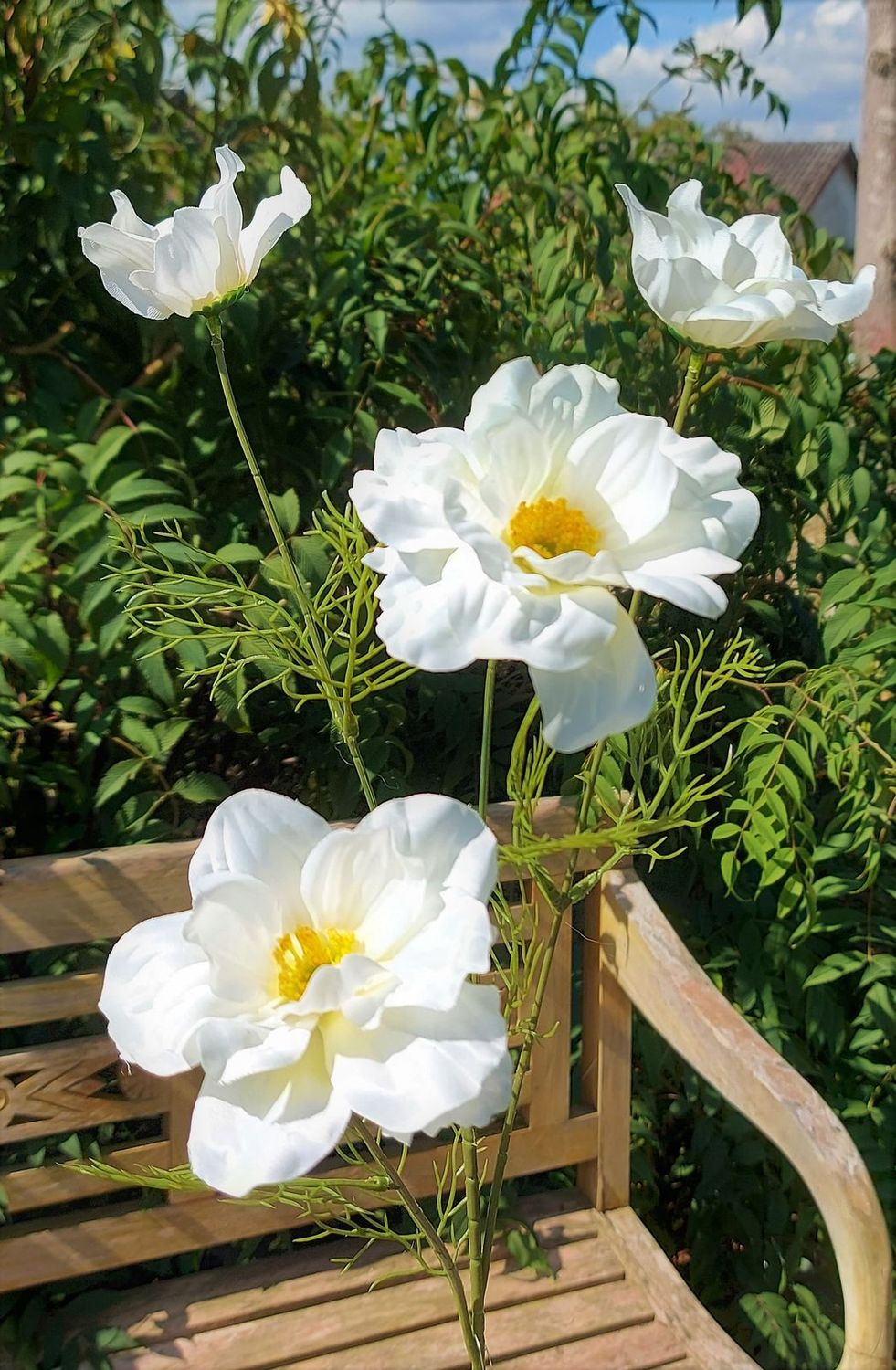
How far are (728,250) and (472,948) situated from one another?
0.39 meters

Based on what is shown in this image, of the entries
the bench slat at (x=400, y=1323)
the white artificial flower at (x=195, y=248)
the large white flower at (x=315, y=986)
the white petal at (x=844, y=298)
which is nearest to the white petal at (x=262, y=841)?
the large white flower at (x=315, y=986)

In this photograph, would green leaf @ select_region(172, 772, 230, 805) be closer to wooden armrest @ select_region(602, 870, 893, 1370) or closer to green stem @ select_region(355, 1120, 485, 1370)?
wooden armrest @ select_region(602, 870, 893, 1370)

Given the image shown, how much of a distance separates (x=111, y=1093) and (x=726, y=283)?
98 cm

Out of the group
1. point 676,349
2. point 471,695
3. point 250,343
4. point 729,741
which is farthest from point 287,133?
point 729,741

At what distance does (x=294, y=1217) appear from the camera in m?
1.18

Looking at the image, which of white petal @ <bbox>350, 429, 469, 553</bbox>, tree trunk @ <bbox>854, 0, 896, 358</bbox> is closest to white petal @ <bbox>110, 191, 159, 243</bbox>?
white petal @ <bbox>350, 429, 469, 553</bbox>

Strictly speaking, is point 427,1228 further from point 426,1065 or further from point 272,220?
point 272,220

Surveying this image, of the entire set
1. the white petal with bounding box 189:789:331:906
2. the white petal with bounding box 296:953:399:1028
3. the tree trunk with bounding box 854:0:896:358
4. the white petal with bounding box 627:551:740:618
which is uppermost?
the tree trunk with bounding box 854:0:896:358

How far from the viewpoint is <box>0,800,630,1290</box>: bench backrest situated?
1.08 meters

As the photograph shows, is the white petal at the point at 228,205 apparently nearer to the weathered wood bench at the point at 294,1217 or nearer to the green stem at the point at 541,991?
the green stem at the point at 541,991

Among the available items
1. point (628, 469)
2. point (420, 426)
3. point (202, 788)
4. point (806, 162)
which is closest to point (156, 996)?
point (628, 469)

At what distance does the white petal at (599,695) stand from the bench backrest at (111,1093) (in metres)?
0.71

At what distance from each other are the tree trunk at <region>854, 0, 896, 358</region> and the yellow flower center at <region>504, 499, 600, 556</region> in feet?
4.47

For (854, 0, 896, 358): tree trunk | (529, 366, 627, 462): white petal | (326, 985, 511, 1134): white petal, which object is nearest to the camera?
(326, 985, 511, 1134): white petal
